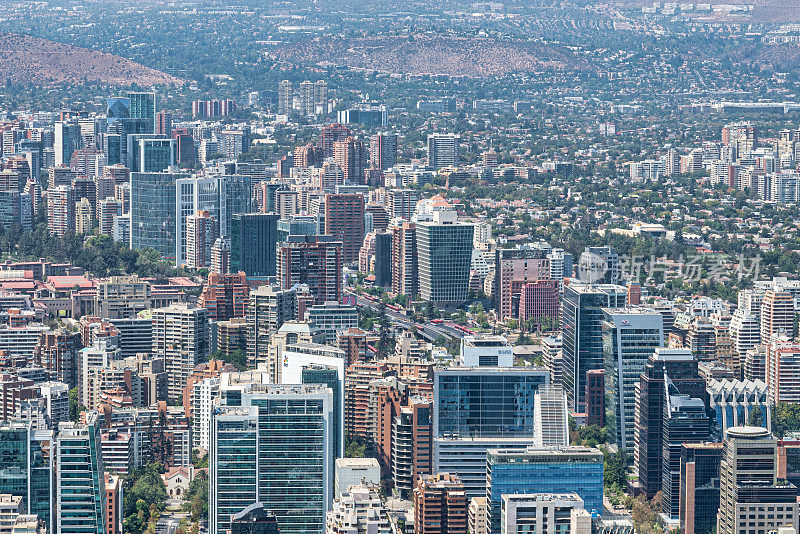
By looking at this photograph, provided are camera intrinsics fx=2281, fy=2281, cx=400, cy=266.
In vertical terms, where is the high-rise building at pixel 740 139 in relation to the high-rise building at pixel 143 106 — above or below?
below

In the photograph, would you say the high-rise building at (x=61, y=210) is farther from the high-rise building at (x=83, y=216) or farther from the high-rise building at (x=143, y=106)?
the high-rise building at (x=143, y=106)

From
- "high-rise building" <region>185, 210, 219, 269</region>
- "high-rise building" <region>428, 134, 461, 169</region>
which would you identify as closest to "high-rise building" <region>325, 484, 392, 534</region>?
"high-rise building" <region>185, 210, 219, 269</region>

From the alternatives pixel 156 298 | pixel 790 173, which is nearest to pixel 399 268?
pixel 156 298

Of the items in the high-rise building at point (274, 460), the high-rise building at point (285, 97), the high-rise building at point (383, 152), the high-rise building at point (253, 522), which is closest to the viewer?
the high-rise building at point (253, 522)

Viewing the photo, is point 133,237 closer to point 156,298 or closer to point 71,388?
point 156,298

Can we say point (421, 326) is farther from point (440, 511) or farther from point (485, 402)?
Result: point (440, 511)

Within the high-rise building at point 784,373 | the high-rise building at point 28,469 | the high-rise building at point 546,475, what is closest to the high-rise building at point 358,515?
the high-rise building at point 546,475
